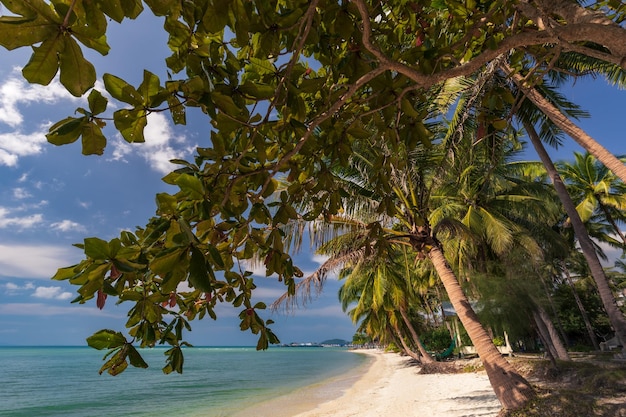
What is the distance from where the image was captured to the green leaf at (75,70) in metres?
0.73

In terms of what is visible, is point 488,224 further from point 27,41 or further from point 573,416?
point 27,41

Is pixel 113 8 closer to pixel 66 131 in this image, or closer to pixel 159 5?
pixel 159 5

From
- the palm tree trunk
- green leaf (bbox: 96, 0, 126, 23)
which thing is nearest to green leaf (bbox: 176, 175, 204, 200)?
green leaf (bbox: 96, 0, 126, 23)

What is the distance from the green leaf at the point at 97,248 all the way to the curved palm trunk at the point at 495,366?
5.29 metres

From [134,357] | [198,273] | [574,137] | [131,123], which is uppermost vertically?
[574,137]

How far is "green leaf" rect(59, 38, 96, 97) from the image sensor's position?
2.41 ft

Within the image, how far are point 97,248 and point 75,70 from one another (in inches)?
16.2

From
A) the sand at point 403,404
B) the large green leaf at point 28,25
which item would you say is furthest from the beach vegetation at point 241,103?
the sand at point 403,404

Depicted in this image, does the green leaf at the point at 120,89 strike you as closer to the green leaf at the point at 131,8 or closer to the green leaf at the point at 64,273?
the green leaf at the point at 131,8

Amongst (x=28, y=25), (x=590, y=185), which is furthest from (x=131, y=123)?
(x=590, y=185)

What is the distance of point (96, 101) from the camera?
90cm

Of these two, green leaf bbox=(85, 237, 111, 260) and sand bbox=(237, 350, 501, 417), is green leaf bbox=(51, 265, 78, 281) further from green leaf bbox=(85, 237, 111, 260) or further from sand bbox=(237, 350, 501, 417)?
sand bbox=(237, 350, 501, 417)

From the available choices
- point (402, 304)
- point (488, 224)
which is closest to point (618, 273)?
point (402, 304)

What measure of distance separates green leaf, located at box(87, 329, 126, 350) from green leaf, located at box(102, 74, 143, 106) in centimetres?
69
